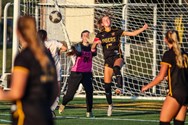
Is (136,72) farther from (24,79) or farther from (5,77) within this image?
(24,79)

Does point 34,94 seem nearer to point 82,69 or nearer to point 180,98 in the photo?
point 180,98

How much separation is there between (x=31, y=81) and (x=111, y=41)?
34.6ft

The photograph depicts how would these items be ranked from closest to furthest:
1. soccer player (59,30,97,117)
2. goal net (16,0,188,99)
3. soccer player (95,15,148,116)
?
soccer player (59,30,97,117) < soccer player (95,15,148,116) < goal net (16,0,188,99)

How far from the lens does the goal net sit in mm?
24047

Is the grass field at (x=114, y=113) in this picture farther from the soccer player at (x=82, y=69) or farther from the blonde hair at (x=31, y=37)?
the blonde hair at (x=31, y=37)

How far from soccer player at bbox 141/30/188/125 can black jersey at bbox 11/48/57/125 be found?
3.96m

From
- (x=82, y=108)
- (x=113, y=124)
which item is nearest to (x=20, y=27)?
(x=113, y=124)

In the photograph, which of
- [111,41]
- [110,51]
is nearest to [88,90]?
[110,51]

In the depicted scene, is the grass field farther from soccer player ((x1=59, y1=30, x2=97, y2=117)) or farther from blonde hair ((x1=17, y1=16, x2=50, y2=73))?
blonde hair ((x1=17, y1=16, x2=50, y2=73))

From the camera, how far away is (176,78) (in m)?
11.7

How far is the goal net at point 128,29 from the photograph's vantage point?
24.0 m

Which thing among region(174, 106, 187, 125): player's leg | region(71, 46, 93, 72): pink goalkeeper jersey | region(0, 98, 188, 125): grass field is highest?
region(71, 46, 93, 72): pink goalkeeper jersey

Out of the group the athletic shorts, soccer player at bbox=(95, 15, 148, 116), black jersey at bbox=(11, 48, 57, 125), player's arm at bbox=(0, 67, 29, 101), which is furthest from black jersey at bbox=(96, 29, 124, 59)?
player's arm at bbox=(0, 67, 29, 101)

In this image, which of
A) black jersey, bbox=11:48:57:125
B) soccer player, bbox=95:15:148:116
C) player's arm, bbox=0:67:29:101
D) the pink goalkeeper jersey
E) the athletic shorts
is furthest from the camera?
soccer player, bbox=95:15:148:116
